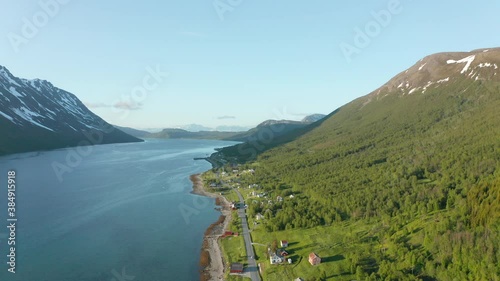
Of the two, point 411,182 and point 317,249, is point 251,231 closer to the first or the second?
point 317,249

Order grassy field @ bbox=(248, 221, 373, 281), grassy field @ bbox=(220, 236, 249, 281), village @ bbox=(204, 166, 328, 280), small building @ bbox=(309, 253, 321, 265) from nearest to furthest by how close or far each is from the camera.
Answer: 1. grassy field @ bbox=(248, 221, 373, 281)
2. small building @ bbox=(309, 253, 321, 265)
3. village @ bbox=(204, 166, 328, 280)
4. grassy field @ bbox=(220, 236, 249, 281)

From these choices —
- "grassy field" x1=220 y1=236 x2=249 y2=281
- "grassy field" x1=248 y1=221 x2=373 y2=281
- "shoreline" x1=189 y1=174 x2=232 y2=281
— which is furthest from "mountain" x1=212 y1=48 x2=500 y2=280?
"shoreline" x1=189 y1=174 x2=232 y2=281

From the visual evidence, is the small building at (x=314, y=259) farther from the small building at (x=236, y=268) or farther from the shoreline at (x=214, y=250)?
the shoreline at (x=214, y=250)

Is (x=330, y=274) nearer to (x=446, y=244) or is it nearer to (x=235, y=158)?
(x=446, y=244)

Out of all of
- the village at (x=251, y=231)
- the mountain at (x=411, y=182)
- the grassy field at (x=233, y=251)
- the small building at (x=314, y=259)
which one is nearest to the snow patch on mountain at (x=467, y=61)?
the mountain at (x=411, y=182)

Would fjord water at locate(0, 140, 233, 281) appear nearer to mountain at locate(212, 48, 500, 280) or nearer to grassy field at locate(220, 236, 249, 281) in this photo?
→ grassy field at locate(220, 236, 249, 281)
